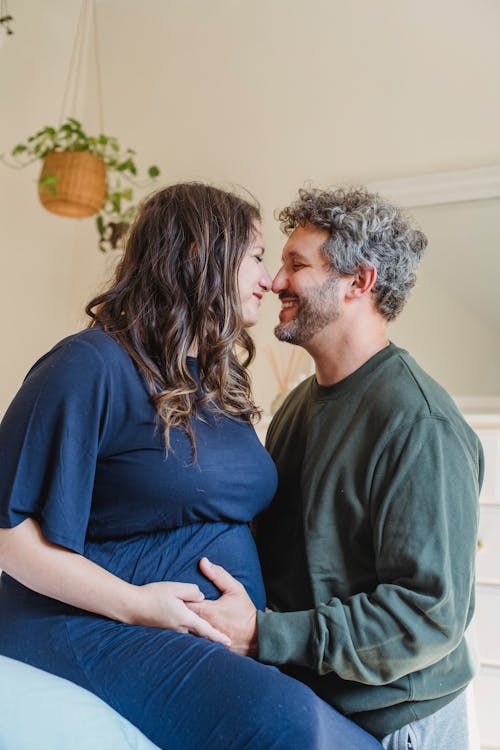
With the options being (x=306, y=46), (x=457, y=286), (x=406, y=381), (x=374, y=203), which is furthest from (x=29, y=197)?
(x=406, y=381)

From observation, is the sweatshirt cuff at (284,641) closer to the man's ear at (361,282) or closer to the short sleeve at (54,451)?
the short sleeve at (54,451)

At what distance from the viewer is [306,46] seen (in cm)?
342

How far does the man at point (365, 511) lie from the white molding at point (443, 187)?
1.48 metres

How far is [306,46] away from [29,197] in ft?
4.41

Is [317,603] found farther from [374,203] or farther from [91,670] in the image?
[374,203]

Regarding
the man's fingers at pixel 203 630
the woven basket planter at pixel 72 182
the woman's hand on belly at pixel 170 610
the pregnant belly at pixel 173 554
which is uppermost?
the woven basket planter at pixel 72 182

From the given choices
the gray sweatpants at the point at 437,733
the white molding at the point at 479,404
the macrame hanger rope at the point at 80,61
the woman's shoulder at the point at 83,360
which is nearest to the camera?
the woman's shoulder at the point at 83,360

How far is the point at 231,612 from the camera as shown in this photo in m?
1.27

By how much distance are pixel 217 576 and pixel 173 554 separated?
0.25ft

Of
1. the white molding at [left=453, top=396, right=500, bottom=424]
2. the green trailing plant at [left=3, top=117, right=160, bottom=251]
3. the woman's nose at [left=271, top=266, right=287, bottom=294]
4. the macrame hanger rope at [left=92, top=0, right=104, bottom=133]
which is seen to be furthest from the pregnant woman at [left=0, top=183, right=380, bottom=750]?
the macrame hanger rope at [left=92, top=0, right=104, bottom=133]

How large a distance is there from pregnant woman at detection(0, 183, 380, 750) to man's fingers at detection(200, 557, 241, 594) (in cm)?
2

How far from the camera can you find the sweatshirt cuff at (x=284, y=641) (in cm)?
127

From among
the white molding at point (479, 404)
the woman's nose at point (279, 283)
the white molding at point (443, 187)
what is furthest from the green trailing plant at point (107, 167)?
the woman's nose at point (279, 283)

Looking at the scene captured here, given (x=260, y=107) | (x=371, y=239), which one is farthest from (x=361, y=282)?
(x=260, y=107)
